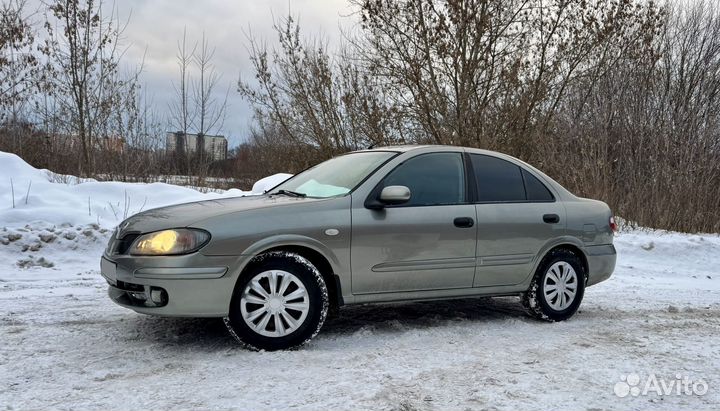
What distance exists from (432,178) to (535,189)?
1.16 metres

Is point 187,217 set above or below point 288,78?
below

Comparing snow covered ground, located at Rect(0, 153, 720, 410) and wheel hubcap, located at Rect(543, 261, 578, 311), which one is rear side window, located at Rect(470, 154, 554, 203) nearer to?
wheel hubcap, located at Rect(543, 261, 578, 311)

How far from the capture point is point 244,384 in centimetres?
352

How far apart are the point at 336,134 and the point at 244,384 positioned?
1295 centimetres

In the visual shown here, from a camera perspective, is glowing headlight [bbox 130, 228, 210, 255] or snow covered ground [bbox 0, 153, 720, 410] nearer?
snow covered ground [bbox 0, 153, 720, 410]

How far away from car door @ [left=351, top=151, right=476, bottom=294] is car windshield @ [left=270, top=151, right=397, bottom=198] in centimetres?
23

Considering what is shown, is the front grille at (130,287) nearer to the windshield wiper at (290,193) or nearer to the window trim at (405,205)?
the windshield wiper at (290,193)

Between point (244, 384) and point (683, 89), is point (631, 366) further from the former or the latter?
point (683, 89)

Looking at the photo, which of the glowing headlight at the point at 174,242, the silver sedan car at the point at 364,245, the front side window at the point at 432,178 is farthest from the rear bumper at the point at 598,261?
the glowing headlight at the point at 174,242

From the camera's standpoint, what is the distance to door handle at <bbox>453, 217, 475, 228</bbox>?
16.0 ft

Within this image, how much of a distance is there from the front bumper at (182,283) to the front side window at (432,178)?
1526 mm

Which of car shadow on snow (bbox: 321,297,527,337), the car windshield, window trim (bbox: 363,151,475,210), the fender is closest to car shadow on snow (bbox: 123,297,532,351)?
car shadow on snow (bbox: 321,297,527,337)

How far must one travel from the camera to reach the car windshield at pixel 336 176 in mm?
4780

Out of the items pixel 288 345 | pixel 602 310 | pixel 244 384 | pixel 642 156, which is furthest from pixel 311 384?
pixel 642 156
